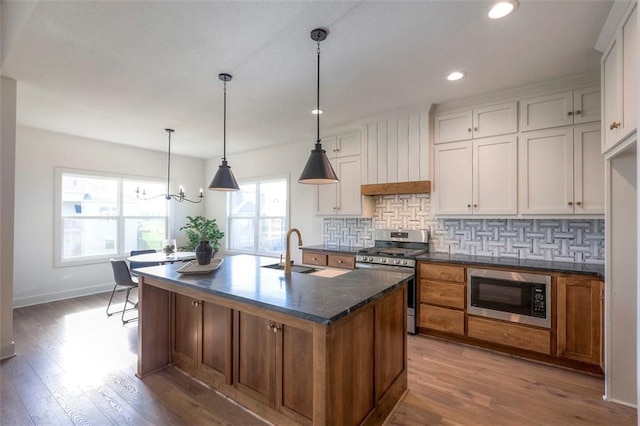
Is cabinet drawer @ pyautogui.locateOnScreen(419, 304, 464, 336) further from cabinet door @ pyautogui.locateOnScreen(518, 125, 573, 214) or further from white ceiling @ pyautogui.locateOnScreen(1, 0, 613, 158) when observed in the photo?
white ceiling @ pyautogui.locateOnScreen(1, 0, 613, 158)

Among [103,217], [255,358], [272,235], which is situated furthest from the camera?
[272,235]

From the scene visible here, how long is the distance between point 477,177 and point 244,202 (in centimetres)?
434

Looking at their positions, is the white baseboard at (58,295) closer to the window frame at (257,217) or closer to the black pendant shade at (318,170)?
the window frame at (257,217)

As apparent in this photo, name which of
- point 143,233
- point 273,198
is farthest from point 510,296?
point 143,233

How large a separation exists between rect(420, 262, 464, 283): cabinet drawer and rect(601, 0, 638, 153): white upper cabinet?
1.52m

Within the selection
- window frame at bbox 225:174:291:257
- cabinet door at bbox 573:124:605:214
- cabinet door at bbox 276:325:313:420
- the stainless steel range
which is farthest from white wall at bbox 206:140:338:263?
cabinet door at bbox 573:124:605:214

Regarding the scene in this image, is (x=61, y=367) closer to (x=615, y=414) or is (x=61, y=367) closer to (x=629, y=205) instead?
(x=615, y=414)

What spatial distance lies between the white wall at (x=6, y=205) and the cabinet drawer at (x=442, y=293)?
13.3 feet

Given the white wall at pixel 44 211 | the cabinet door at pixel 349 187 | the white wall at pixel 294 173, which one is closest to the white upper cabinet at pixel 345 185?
the cabinet door at pixel 349 187

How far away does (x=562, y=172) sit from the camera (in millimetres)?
2773

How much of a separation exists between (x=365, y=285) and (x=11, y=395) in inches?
108

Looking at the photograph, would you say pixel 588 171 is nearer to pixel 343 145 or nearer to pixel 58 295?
pixel 343 145

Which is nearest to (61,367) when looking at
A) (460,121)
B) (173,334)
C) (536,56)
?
(173,334)

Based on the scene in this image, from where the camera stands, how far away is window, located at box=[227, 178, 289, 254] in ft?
17.9
